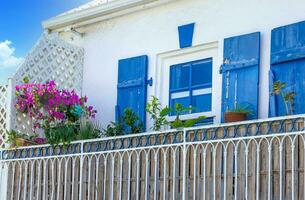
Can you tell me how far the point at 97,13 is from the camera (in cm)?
1289

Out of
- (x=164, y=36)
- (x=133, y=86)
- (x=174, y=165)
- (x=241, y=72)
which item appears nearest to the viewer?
(x=174, y=165)

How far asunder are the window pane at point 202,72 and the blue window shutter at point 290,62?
1.25m

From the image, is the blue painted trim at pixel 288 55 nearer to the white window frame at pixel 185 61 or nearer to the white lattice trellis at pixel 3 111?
the white window frame at pixel 185 61

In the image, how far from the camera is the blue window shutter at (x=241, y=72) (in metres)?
10.6

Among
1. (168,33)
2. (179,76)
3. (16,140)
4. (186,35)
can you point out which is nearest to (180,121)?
(179,76)

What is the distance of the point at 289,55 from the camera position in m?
10.2

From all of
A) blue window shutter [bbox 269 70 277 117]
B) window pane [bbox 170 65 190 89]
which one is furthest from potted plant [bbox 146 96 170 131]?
blue window shutter [bbox 269 70 277 117]

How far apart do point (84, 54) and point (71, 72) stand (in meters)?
0.44

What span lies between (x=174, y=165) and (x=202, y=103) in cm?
179

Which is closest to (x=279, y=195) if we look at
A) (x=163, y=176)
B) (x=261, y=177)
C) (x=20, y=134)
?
(x=261, y=177)

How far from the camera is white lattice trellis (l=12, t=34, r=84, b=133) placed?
40.1 feet

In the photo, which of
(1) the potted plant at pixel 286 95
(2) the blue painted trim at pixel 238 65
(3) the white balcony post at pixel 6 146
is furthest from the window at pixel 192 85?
(3) the white balcony post at pixel 6 146

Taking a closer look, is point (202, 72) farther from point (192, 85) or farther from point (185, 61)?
point (185, 61)

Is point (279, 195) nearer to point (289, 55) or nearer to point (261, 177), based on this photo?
point (261, 177)
